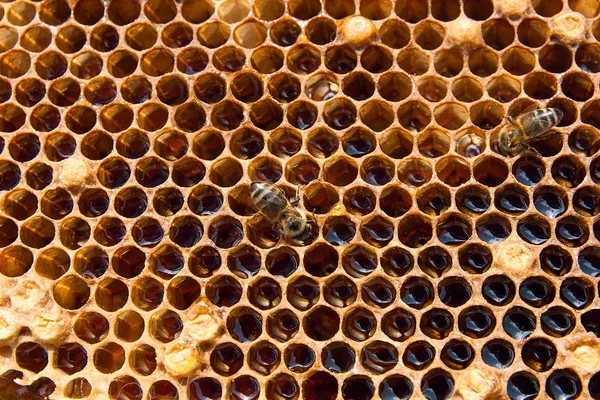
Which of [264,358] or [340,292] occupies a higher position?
[340,292]

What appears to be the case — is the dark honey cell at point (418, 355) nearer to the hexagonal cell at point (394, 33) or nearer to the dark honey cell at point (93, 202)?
the hexagonal cell at point (394, 33)

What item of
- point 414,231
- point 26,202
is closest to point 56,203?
point 26,202

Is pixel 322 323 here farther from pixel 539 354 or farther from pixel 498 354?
pixel 539 354

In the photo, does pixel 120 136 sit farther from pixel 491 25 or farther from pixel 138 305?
pixel 491 25

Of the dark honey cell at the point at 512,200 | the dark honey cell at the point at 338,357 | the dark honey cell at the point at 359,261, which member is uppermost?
the dark honey cell at the point at 512,200

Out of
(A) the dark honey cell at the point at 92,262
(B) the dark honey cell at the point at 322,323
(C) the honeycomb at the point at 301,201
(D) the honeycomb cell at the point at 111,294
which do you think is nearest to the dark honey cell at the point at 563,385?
(C) the honeycomb at the point at 301,201

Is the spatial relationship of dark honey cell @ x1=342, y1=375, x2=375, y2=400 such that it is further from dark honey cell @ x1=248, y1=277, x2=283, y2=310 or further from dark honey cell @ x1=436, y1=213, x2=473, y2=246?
dark honey cell @ x1=436, y1=213, x2=473, y2=246
